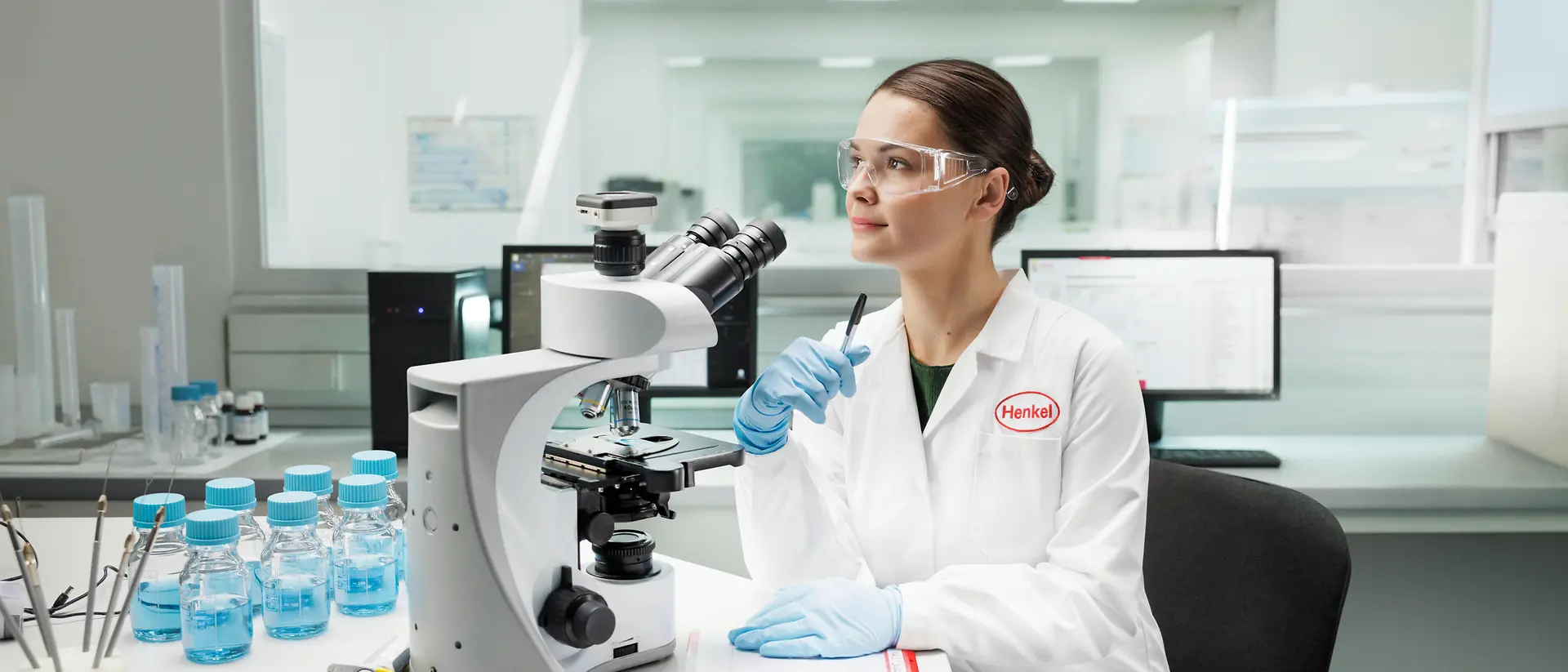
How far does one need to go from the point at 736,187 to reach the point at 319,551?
2109 mm

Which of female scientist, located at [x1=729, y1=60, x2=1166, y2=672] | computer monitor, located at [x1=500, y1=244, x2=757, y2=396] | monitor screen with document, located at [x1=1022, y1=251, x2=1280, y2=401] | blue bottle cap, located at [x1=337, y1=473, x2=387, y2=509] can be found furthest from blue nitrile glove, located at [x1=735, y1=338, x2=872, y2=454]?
monitor screen with document, located at [x1=1022, y1=251, x2=1280, y2=401]

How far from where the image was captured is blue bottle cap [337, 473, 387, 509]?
4.43 feet

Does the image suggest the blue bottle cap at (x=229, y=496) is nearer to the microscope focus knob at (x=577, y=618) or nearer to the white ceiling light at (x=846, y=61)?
the microscope focus knob at (x=577, y=618)

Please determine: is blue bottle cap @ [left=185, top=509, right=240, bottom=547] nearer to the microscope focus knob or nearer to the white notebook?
the microscope focus knob

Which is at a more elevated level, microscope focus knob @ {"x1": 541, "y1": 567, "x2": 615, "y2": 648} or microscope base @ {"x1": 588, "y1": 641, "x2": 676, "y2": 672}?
microscope focus knob @ {"x1": 541, "y1": 567, "x2": 615, "y2": 648}

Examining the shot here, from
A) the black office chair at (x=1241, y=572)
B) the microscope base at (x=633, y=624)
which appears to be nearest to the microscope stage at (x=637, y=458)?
the microscope base at (x=633, y=624)

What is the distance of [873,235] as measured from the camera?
1547mm

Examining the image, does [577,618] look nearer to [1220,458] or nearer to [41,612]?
[41,612]

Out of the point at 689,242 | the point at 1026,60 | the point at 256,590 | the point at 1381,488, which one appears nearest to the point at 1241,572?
the point at 1381,488

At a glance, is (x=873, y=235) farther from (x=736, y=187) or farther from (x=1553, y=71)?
(x=1553, y=71)

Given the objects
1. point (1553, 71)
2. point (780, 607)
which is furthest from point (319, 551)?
point (1553, 71)

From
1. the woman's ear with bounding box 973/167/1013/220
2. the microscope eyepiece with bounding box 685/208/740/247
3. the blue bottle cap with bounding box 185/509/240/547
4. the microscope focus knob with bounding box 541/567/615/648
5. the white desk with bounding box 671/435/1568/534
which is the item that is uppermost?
the woman's ear with bounding box 973/167/1013/220

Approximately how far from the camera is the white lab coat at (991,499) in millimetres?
1365

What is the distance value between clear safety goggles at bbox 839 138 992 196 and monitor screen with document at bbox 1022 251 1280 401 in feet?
3.58
